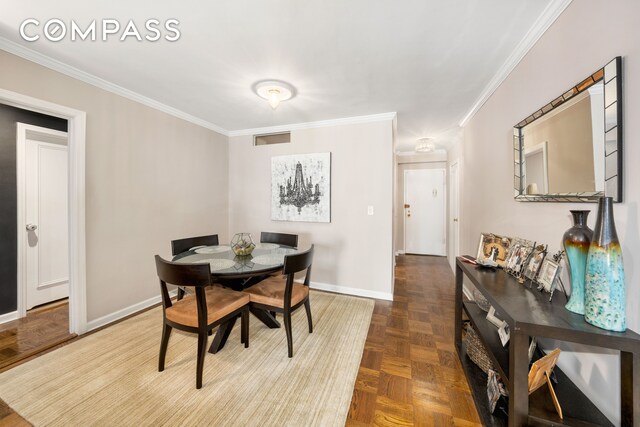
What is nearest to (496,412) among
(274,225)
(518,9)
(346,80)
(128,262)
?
(518,9)

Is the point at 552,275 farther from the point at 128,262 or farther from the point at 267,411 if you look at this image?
the point at 128,262

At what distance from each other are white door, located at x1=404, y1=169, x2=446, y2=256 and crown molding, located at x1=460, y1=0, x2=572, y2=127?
117 inches

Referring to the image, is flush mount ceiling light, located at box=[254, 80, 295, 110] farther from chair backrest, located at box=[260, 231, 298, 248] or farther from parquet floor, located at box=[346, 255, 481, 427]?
parquet floor, located at box=[346, 255, 481, 427]

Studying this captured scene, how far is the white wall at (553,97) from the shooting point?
96cm

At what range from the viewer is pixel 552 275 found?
120cm

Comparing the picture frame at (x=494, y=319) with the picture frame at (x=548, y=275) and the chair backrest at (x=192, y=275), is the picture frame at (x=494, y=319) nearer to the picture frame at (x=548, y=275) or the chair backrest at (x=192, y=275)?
the picture frame at (x=548, y=275)

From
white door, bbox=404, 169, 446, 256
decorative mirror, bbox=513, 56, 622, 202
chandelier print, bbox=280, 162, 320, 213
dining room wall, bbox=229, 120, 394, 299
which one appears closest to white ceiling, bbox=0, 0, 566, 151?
dining room wall, bbox=229, 120, 394, 299

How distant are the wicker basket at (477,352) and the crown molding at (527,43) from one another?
2.01 meters

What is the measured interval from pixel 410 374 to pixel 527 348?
3.11 feet

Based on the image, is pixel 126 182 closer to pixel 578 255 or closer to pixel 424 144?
pixel 578 255

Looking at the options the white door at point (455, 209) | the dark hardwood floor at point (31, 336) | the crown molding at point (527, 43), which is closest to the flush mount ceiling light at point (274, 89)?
the crown molding at point (527, 43)

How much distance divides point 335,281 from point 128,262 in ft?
8.00

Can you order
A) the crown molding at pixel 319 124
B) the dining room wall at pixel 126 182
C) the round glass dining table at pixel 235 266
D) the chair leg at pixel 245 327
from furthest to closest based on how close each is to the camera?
1. the crown molding at pixel 319 124
2. the dining room wall at pixel 126 182
3. the chair leg at pixel 245 327
4. the round glass dining table at pixel 235 266

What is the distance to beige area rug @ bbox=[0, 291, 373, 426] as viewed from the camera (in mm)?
1354
